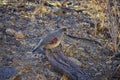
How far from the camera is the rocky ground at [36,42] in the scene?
486 centimetres

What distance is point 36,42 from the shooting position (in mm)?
5883

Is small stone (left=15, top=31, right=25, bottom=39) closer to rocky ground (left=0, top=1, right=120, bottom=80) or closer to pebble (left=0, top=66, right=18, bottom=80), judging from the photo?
rocky ground (left=0, top=1, right=120, bottom=80)

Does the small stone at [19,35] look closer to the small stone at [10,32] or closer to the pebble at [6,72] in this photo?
the small stone at [10,32]

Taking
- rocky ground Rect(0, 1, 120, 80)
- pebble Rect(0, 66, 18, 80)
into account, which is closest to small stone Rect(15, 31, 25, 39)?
rocky ground Rect(0, 1, 120, 80)

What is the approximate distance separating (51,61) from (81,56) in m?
1.05

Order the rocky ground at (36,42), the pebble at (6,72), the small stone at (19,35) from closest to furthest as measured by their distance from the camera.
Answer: the pebble at (6,72) → the rocky ground at (36,42) → the small stone at (19,35)

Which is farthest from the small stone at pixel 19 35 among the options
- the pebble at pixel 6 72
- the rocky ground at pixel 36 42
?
the pebble at pixel 6 72

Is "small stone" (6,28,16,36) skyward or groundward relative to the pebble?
skyward

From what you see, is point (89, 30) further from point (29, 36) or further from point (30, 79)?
point (30, 79)

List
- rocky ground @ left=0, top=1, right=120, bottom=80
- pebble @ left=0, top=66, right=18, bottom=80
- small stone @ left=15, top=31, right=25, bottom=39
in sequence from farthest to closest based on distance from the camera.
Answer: small stone @ left=15, top=31, right=25, bottom=39 → rocky ground @ left=0, top=1, right=120, bottom=80 → pebble @ left=0, top=66, right=18, bottom=80

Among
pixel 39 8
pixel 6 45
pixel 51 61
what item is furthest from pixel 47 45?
pixel 39 8

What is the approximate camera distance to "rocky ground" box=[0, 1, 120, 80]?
16.0ft

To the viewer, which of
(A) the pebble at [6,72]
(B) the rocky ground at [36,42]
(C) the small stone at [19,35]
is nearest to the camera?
(A) the pebble at [6,72]

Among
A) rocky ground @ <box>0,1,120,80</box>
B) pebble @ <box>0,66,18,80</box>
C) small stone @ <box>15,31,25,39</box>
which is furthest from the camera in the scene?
small stone @ <box>15,31,25,39</box>
